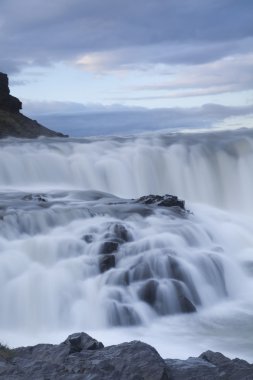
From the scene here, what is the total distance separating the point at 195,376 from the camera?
7.40 meters

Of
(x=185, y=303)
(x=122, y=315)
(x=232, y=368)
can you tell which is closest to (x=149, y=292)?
(x=185, y=303)

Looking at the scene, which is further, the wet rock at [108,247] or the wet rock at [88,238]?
the wet rock at [88,238]

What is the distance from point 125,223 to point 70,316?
4763mm

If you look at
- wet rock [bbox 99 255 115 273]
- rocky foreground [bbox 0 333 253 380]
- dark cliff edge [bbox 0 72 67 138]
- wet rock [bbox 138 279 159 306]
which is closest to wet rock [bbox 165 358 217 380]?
rocky foreground [bbox 0 333 253 380]

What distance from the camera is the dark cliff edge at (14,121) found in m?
40.8

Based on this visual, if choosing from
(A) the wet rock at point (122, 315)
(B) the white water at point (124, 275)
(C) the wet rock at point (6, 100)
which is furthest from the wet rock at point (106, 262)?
(C) the wet rock at point (6, 100)

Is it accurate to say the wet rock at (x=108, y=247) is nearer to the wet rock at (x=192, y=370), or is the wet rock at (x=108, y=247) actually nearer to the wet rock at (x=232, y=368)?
the wet rock at (x=232, y=368)

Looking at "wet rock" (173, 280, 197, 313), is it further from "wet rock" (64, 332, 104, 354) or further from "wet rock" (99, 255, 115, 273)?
"wet rock" (64, 332, 104, 354)

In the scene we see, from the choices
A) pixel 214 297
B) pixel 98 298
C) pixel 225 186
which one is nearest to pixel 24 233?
pixel 98 298

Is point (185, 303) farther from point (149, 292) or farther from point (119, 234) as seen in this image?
point (119, 234)

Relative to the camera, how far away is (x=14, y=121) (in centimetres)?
4216

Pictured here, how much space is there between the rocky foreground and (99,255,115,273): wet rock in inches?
283

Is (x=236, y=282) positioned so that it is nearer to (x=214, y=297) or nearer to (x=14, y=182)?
(x=214, y=297)

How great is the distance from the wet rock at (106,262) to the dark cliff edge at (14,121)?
25.6 metres
